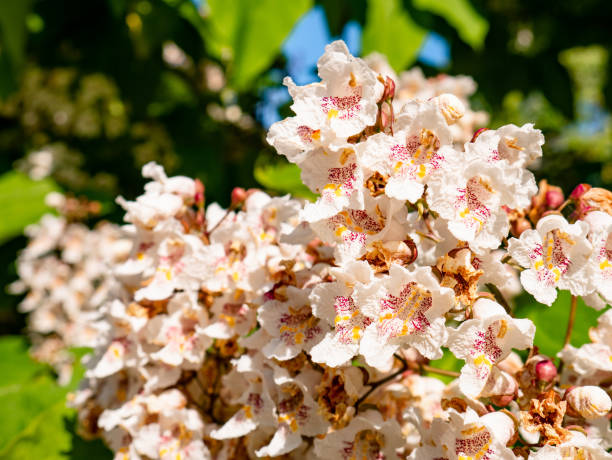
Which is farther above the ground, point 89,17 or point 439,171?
point 439,171

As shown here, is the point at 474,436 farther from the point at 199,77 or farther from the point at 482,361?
the point at 199,77

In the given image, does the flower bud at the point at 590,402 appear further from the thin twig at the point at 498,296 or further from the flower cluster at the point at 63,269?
the flower cluster at the point at 63,269

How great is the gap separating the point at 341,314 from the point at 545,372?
259mm

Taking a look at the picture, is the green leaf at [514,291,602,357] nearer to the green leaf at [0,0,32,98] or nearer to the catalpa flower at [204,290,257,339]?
the catalpa flower at [204,290,257,339]

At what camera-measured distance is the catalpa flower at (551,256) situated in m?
0.74

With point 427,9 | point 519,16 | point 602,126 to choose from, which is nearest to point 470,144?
point 427,9

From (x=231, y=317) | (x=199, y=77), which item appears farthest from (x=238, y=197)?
(x=199, y=77)

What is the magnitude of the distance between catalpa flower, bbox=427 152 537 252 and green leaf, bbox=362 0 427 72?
0.98 meters

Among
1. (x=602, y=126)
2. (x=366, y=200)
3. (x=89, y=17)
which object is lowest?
(x=602, y=126)

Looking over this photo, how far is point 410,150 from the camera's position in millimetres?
737

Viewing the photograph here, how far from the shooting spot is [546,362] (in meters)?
0.76

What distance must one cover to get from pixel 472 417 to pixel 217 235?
482mm

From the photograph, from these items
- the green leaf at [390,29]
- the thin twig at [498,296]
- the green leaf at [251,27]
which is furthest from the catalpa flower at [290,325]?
the green leaf at [390,29]

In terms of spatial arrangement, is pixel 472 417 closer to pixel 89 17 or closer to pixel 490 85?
pixel 490 85
